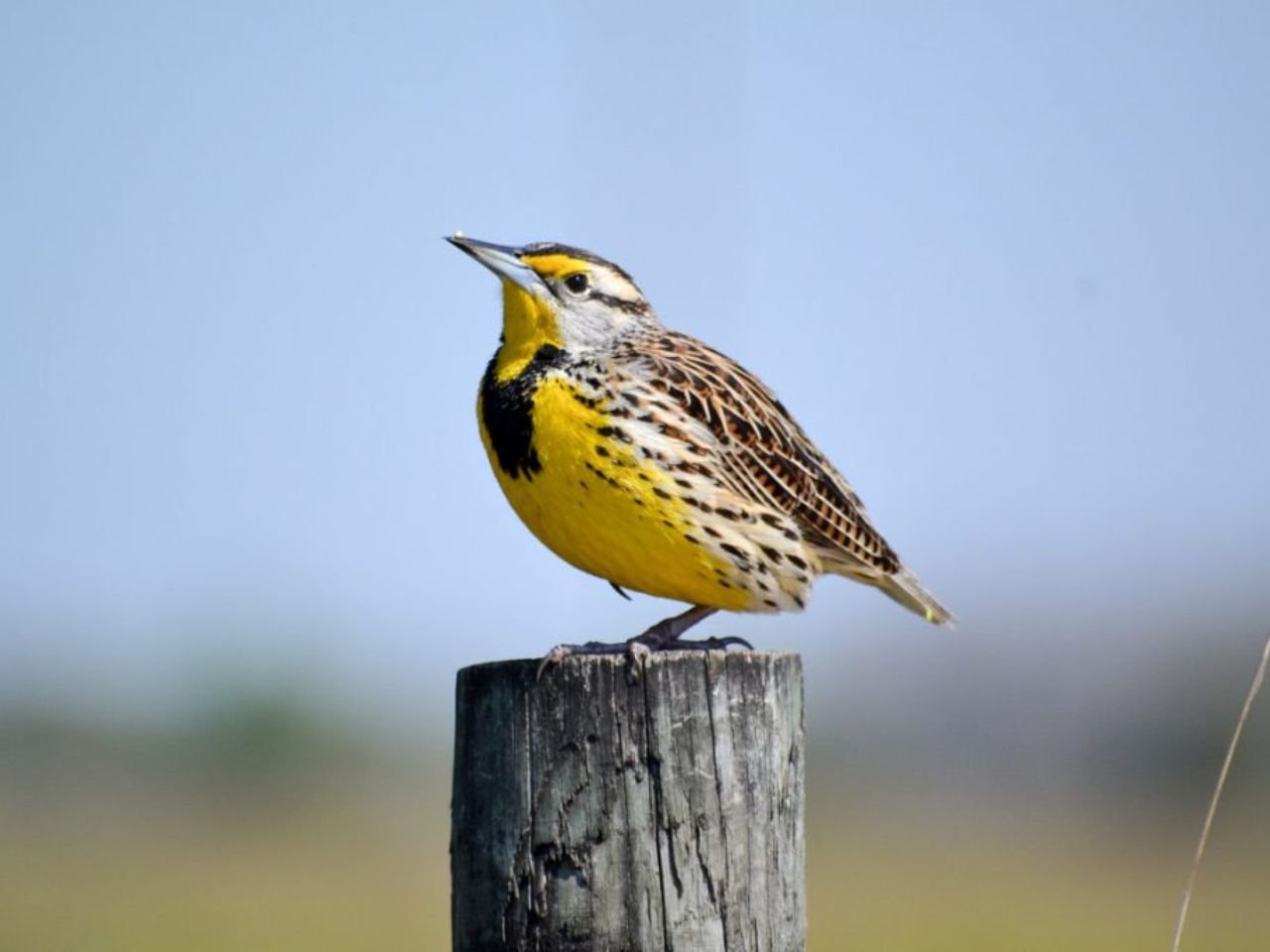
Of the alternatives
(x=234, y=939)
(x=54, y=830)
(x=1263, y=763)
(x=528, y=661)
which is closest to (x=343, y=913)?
(x=234, y=939)

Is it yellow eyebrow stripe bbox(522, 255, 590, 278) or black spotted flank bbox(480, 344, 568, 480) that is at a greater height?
yellow eyebrow stripe bbox(522, 255, 590, 278)

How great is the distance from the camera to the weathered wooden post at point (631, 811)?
2648 millimetres

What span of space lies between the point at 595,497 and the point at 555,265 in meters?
0.64

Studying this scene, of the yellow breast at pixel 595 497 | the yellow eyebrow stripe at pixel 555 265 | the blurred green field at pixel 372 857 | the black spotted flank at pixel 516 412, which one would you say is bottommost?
the blurred green field at pixel 372 857

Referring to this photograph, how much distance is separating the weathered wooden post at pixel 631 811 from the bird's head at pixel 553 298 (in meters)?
1.55

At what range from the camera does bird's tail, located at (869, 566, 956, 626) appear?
4.64 meters

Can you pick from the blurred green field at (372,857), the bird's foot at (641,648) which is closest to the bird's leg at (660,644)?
the bird's foot at (641,648)

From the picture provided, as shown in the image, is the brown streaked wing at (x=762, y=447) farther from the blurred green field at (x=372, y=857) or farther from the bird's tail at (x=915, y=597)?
the blurred green field at (x=372, y=857)

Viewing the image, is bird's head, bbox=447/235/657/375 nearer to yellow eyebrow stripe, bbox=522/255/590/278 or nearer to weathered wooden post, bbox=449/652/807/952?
yellow eyebrow stripe, bbox=522/255/590/278

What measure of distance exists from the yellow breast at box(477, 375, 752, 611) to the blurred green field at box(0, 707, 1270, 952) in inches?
270

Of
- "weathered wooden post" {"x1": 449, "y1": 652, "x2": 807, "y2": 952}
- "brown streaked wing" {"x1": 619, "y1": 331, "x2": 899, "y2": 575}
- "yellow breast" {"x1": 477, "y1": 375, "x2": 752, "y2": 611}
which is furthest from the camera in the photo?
"brown streaked wing" {"x1": 619, "y1": 331, "x2": 899, "y2": 575}

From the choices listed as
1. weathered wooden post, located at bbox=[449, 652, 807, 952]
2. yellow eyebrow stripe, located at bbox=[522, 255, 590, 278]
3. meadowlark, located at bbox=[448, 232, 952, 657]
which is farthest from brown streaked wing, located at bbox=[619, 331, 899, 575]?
weathered wooden post, located at bbox=[449, 652, 807, 952]

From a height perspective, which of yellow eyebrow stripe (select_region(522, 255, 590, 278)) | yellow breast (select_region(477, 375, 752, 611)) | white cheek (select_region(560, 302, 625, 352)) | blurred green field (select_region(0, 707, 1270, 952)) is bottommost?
blurred green field (select_region(0, 707, 1270, 952))

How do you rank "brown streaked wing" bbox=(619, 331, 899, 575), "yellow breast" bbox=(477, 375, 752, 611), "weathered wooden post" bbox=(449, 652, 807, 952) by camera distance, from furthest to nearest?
"brown streaked wing" bbox=(619, 331, 899, 575)
"yellow breast" bbox=(477, 375, 752, 611)
"weathered wooden post" bbox=(449, 652, 807, 952)
